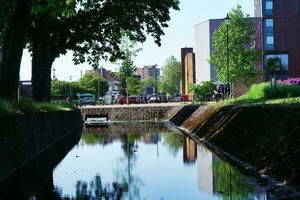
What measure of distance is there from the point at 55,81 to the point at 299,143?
14693cm

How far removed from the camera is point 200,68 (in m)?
125

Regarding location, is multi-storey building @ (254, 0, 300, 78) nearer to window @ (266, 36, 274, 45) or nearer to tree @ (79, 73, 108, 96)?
window @ (266, 36, 274, 45)

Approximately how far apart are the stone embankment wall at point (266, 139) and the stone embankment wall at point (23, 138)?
22.4 ft

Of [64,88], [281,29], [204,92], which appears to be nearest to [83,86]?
[64,88]

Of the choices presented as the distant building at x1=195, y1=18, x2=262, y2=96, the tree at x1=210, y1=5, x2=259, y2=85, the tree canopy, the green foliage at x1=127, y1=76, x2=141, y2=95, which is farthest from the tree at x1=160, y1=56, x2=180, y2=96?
the tree canopy

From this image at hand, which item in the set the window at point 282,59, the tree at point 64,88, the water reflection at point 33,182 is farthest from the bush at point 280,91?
the tree at point 64,88

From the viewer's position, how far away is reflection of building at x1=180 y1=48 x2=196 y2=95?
450 ft

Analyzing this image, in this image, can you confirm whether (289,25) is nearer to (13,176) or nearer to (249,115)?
(249,115)

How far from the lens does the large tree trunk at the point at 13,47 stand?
69.5 ft

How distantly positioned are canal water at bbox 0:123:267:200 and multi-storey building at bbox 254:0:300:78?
72785 millimetres

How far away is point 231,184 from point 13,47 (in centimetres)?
1083

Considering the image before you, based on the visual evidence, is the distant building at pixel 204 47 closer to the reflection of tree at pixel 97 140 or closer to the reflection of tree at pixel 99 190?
the reflection of tree at pixel 97 140

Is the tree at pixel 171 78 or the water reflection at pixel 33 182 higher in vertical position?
the tree at pixel 171 78

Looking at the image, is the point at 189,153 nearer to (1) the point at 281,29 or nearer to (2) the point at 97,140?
(2) the point at 97,140
